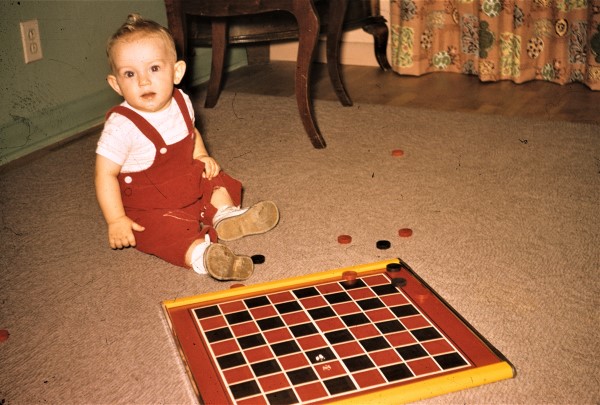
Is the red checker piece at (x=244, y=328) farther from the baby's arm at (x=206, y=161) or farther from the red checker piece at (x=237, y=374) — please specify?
the baby's arm at (x=206, y=161)

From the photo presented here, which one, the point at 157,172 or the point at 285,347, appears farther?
the point at 157,172

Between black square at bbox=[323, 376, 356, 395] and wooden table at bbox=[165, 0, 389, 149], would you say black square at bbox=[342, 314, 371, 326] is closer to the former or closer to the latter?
black square at bbox=[323, 376, 356, 395]

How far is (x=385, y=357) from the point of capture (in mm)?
970

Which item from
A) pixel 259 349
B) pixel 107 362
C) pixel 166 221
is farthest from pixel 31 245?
pixel 259 349

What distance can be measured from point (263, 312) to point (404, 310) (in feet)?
0.74

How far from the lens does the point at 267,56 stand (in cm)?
289

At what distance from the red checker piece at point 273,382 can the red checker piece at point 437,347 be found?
0.22 metres

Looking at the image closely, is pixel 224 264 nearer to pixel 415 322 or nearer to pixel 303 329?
pixel 303 329

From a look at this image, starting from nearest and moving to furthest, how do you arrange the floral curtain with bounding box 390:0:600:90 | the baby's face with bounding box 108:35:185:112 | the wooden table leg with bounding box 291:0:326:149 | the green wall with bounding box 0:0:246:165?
the baby's face with bounding box 108:35:185:112 < the wooden table leg with bounding box 291:0:326:149 < the green wall with bounding box 0:0:246:165 < the floral curtain with bounding box 390:0:600:90

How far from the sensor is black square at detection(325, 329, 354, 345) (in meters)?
1.01

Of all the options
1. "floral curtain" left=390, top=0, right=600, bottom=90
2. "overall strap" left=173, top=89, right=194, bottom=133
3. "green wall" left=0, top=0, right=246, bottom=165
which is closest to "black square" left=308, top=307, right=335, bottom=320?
"overall strap" left=173, top=89, right=194, bottom=133

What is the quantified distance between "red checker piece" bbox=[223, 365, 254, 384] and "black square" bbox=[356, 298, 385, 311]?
23cm

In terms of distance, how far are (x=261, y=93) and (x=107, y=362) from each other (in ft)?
5.06

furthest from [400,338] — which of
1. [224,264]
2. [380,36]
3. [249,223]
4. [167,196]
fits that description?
[380,36]
